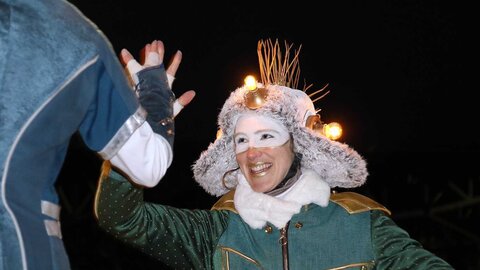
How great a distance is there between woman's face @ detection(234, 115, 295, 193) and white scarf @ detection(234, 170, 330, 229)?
0.04 m

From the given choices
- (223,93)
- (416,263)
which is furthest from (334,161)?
(223,93)

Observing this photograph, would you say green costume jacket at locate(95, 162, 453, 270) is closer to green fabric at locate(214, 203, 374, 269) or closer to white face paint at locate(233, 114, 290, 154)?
green fabric at locate(214, 203, 374, 269)

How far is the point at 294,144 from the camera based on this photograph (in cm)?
277

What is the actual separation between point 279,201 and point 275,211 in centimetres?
4

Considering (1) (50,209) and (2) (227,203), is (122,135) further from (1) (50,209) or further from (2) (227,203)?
(2) (227,203)

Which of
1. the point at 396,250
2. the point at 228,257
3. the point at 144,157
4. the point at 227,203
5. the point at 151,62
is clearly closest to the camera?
the point at 144,157

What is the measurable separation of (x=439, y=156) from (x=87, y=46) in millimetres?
4484

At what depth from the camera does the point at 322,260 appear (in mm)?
2576

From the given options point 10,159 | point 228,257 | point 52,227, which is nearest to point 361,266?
point 228,257

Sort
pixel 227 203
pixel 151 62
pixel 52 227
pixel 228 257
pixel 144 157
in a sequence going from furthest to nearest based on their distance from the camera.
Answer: pixel 227 203, pixel 228 257, pixel 151 62, pixel 144 157, pixel 52 227

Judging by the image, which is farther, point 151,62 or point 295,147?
point 295,147

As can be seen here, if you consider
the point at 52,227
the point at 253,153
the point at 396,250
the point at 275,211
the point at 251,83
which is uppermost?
the point at 251,83

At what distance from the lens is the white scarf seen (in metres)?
2.61

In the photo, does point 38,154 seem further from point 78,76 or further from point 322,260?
point 322,260
